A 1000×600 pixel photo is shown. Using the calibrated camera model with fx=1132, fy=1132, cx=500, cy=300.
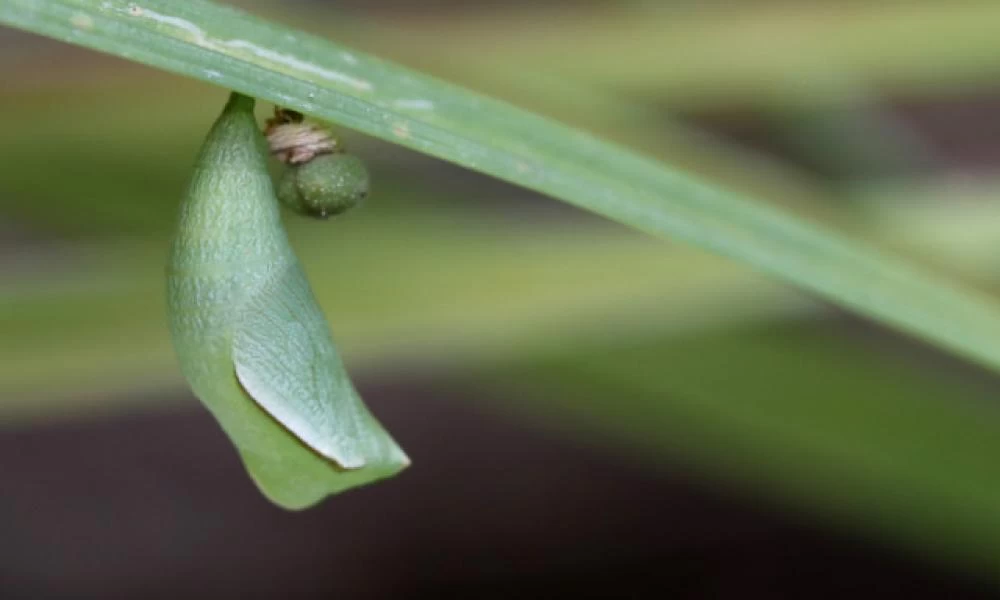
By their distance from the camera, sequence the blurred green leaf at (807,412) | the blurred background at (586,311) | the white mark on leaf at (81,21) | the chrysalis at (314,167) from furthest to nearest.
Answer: the blurred green leaf at (807,412)
the blurred background at (586,311)
the chrysalis at (314,167)
the white mark on leaf at (81,21)

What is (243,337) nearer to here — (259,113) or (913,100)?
(259,113)

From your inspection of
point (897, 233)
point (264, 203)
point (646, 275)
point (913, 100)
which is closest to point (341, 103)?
point (264, 203)

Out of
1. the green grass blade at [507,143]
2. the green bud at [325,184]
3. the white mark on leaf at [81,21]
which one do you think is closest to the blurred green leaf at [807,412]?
the green grass blade at [507,143]

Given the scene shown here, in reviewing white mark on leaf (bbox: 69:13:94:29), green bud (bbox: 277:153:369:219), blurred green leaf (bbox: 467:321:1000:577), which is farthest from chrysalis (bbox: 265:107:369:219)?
blurred green leaf (bbox: 467:321:1000:577)

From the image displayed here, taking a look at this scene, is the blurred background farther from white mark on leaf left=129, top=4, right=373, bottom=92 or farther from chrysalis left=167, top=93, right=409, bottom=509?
white mark on leaf left=129, top=4, right=373, bottom=92

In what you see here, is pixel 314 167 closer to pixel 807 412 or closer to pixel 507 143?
pixel 507 143

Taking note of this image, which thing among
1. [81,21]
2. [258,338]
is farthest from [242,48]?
[258,338]

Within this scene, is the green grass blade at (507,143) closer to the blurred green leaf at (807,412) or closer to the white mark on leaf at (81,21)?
the white mark on leaf at (81,21)
